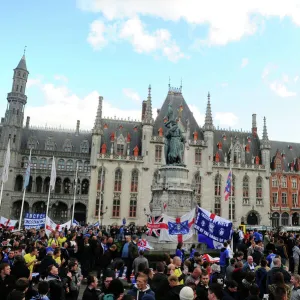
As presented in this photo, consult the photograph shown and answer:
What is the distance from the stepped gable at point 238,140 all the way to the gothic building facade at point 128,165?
170 mm

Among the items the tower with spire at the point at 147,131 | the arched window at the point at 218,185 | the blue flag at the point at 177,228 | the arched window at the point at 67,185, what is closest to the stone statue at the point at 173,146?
the blue flag at the point at 177,228

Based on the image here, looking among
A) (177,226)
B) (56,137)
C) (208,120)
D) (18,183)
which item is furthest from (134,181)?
(177,226)

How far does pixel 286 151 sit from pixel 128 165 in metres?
30.5

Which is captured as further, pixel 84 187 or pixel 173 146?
pixel 84 187

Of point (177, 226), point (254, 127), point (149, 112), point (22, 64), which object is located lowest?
point (177, 226)

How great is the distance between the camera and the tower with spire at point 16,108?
5206 centimetres

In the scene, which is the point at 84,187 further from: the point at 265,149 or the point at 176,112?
the point at 265,149

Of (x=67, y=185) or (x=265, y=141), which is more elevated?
(x=265, y=141)

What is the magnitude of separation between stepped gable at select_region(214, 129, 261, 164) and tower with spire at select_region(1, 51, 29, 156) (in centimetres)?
3367

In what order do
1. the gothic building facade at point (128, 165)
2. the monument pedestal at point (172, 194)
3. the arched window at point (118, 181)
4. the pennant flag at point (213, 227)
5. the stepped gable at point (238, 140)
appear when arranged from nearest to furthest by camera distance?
1. the pennant flag at point (213, 227)
2. the monument pedestal at point (172, 194)
3. the gothic building facade at point (128, 165)
4. the arched window at point (118, 181)
5. the stepped gable at point (238, 140)

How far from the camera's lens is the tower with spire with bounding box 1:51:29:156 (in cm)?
5206

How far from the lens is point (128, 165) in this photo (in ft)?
161

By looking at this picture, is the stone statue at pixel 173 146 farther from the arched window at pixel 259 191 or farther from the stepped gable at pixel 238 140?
the arched window at pixel 259 191

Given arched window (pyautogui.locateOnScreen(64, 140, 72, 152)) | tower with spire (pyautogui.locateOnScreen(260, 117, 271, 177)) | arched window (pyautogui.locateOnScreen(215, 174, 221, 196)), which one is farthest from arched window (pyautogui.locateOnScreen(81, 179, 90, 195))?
tower with spire (pyautogui.locateOnScreen(260, 117, 271, 177))
